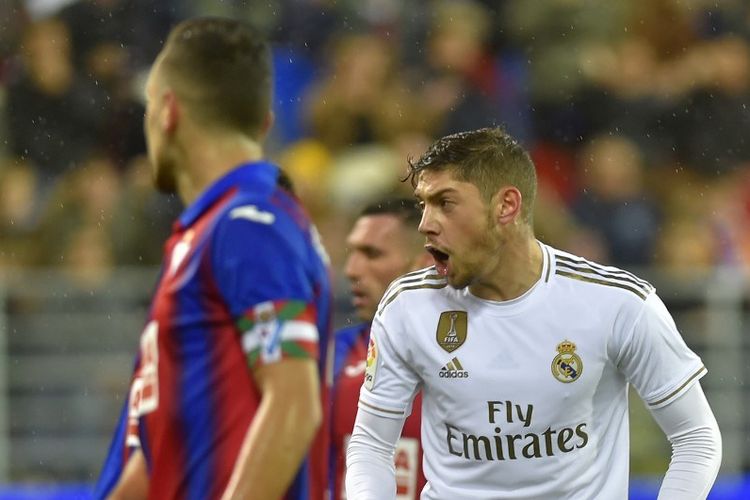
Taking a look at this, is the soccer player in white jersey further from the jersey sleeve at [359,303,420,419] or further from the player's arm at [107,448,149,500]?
the player's arm at [107,448,149,500]

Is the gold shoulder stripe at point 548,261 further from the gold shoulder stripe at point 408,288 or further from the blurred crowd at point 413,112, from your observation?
the blurred crowd at point 413,112

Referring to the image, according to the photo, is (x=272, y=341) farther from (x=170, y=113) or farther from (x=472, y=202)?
(x=472, y=202)

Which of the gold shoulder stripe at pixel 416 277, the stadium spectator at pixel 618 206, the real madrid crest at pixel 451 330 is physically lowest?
the real madrid crest at pixel 451 330

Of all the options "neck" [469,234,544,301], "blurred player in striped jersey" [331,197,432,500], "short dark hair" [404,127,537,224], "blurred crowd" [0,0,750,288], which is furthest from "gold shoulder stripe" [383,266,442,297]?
"blurred crowd" [0,0,750,288]

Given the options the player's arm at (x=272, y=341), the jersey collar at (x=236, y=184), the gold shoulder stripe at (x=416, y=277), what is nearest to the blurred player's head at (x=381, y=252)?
the gold shoulder stripe at (x=416, y=277)

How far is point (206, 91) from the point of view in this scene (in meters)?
3.34

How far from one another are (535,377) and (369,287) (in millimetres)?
1407

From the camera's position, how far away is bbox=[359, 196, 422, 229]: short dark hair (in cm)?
519

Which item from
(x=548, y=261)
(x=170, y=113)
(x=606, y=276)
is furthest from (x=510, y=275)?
(x=170, y=113)

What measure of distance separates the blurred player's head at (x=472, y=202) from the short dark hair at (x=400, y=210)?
1436mm

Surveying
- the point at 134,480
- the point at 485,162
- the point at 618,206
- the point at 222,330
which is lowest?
the point at 134,480

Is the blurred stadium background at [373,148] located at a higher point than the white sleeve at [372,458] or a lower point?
higher

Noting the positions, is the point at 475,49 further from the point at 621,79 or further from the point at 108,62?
the point at 108,62

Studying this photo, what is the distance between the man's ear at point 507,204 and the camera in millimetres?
3680
